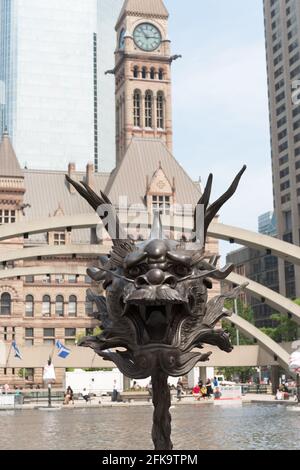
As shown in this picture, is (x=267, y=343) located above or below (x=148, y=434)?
above

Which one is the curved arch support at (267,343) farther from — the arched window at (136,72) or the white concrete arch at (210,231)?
the arched window at (136,72)

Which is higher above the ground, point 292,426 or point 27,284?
point 27,284

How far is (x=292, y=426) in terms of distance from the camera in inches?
790

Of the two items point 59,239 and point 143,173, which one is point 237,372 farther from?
point 59,239

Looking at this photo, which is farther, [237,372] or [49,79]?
[49,79]

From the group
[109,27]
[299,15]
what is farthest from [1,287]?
[109,27]

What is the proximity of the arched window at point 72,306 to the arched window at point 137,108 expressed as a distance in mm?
28874

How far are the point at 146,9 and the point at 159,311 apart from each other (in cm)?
9557

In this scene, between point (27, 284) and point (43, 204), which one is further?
point (43, 204)

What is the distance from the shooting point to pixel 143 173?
80.4 meters

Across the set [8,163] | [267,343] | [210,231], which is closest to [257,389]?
[267,343]

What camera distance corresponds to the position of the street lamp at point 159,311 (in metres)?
7.79
